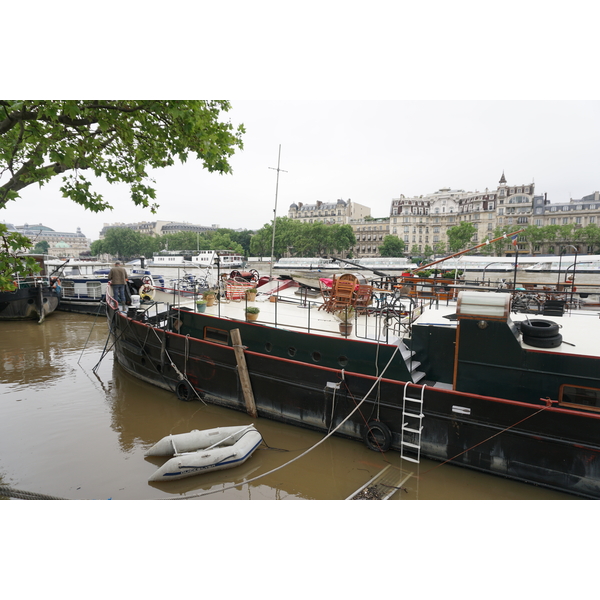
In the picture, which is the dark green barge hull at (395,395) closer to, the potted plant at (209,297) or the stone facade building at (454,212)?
the potted plant at (209,297)

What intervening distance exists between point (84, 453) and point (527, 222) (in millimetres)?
97091

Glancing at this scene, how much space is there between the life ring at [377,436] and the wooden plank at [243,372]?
2.91m

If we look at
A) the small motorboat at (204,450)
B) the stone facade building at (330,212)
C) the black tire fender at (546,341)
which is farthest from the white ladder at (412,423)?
the stone facade building at (330,212)

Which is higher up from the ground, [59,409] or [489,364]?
[489,364]

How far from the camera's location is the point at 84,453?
7676 millimetres

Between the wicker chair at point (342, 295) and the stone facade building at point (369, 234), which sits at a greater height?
the stone facade building at point (369, 234)

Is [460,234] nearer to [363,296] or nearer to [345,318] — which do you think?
[363,296]

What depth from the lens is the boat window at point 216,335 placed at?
9.74m

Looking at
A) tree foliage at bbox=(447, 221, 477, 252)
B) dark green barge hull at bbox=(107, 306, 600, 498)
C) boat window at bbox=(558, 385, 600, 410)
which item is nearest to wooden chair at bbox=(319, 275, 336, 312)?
dark green barge hull at bbox=(107, 306, 600, 498)

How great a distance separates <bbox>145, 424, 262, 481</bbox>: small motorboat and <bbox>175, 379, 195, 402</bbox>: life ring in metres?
2.63

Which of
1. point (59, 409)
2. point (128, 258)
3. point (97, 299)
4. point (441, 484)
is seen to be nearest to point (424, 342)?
point (441, 484)

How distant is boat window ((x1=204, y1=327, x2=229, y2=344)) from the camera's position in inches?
384

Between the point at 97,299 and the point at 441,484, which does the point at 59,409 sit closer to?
the point at 441,484

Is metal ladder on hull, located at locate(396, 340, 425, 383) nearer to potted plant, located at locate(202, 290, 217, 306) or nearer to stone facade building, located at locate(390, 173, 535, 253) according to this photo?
potted plant, located at locate(202, 290, 217, 306)
